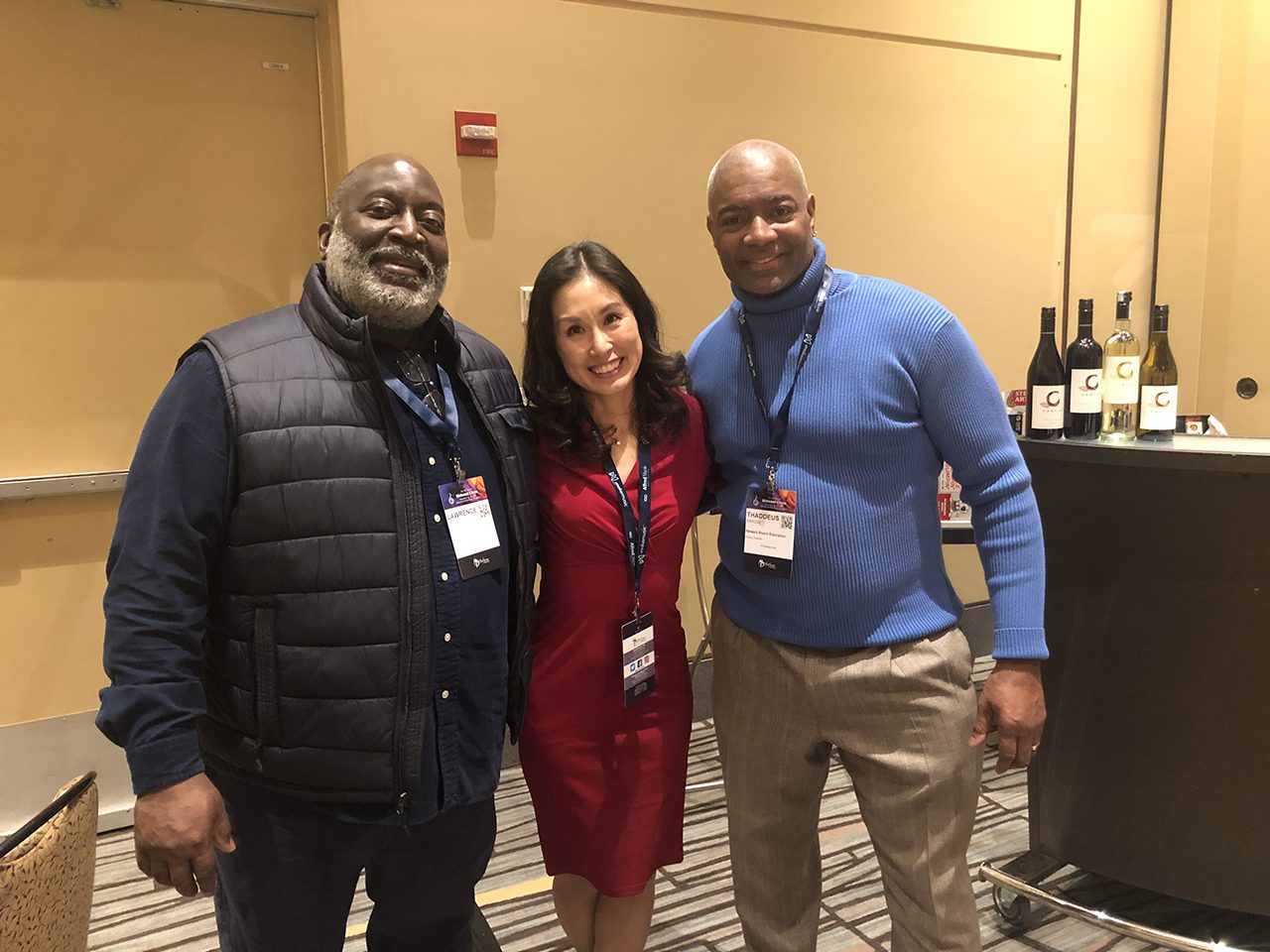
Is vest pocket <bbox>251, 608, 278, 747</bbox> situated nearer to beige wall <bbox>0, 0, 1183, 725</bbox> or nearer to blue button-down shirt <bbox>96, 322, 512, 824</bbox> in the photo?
blue button-down shirt <bbox>96, 322, 512, 824</bbox>

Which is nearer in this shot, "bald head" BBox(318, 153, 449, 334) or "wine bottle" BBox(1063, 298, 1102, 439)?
"bald head" BBox(318, 153, 449, 334)

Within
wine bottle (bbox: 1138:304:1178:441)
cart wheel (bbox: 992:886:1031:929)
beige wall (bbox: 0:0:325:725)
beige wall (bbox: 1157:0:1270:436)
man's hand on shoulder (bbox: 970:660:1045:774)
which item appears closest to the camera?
man's hand on shoulder (bbox: 970:660:1045:774)

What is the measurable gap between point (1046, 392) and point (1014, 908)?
50.9 inches

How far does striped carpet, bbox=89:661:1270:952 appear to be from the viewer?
7.20 feet

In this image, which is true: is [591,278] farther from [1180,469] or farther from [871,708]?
[1180,469]

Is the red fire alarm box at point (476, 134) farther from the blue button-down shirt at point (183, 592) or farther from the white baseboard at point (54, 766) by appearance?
the white baseboard at point (54, 766)

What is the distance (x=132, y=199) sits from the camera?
2670 millimetres

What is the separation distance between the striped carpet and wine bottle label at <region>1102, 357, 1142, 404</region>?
1.29 metres

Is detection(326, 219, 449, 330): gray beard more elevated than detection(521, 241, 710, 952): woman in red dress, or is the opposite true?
detection(326, 219, 449, 330): gray beard

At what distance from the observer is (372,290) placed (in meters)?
1.41

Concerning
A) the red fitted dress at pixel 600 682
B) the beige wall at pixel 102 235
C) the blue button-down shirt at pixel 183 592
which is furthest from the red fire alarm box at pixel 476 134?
the blue button-down shirt at pixel 183 592

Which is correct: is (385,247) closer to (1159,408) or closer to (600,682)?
(600,682)

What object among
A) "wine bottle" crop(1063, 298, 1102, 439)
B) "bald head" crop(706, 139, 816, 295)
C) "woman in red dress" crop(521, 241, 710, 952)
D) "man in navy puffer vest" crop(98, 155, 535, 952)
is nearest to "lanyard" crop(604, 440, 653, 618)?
"woman in red dress" crop(521, 241, 710, 952)

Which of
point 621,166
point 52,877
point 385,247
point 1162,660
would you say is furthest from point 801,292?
point 621,166
